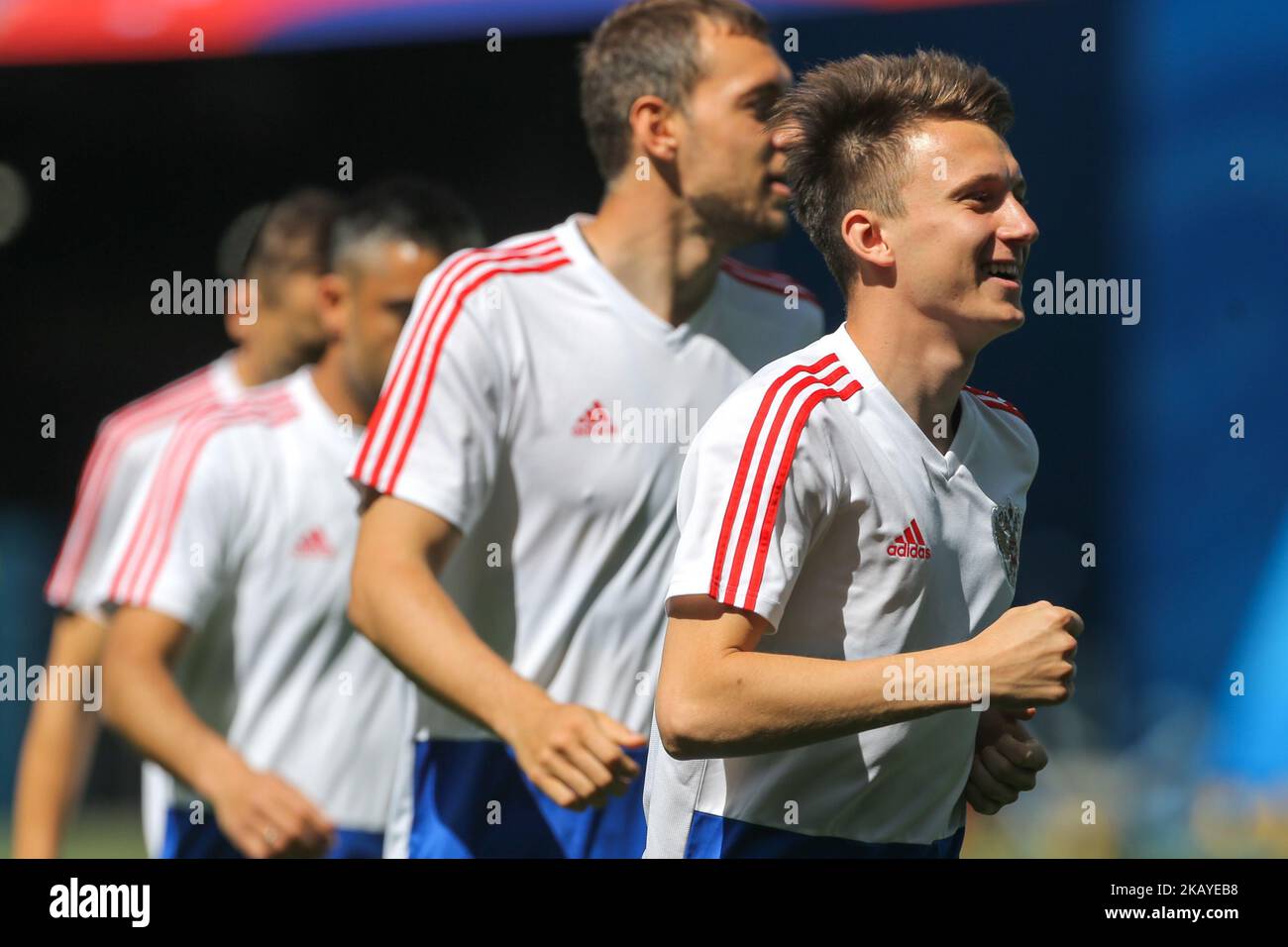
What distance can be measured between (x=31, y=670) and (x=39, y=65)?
5.00 feet

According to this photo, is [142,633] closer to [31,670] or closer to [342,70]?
[31,670]

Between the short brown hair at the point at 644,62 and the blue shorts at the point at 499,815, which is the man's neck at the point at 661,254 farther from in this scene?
the blue shorts at the point at 499,815

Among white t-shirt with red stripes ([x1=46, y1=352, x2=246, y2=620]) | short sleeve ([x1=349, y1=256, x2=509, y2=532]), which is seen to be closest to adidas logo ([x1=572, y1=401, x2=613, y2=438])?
short sleeve ([x1=349, y1=256, x2=509, y2=532])

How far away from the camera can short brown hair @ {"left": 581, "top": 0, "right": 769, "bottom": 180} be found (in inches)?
119

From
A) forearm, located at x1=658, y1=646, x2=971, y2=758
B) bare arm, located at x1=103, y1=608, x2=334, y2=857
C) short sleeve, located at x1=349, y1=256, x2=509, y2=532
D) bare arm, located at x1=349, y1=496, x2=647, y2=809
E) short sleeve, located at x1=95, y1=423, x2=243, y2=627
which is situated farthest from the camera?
short sleeve, located at x1=95, y1=423, x2=243, y2=627

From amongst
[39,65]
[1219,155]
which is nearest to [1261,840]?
[1219,155]

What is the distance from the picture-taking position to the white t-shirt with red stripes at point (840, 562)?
6.51 ft

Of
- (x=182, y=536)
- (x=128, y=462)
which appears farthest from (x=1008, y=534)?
(x=128, y=462)

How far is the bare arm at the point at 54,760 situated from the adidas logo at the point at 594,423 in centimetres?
159

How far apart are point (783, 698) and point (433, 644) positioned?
836 mm

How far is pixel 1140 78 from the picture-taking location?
3744 millimetres

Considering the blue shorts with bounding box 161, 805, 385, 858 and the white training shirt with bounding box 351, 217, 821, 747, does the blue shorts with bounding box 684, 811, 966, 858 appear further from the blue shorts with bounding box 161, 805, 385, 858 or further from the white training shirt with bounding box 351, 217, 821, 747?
the blue shorts with bounding box 161, 805, 385, 858

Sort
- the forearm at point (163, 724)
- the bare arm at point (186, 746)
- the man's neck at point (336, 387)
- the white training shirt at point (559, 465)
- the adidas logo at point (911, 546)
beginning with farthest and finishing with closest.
→ the man's neck at point (336, 387)
the forearm at point (163, 724)
the bare arm at point (186, 746)
the white training shirt at point (559, 465)
the adidas logo at point (911, 546)

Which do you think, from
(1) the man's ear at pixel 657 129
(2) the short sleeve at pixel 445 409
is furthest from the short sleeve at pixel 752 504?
(1) the man's ear at pixel 657 129
